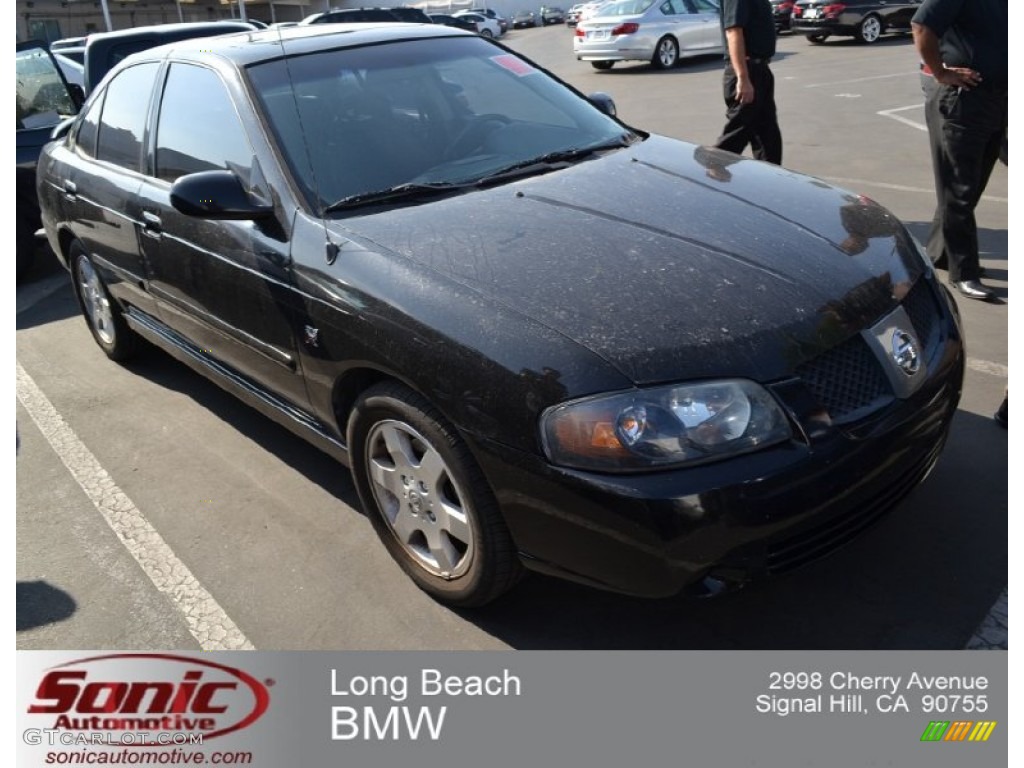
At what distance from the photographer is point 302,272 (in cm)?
295

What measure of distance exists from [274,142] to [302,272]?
21.4 inches

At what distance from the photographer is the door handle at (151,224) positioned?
380 centimetres

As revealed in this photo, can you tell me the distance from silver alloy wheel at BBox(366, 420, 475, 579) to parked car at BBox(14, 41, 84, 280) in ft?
16.8

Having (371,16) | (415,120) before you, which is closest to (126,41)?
(415,120)

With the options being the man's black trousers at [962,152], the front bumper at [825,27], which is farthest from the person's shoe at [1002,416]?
the front bumper at [825,27]

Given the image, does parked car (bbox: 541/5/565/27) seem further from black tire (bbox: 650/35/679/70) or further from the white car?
black tire (bbox: 650/35/679/70)

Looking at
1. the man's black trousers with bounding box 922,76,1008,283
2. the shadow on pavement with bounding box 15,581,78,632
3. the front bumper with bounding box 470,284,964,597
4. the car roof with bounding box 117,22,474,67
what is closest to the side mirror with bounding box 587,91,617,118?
the car roof with bounding box 117,22,474,67

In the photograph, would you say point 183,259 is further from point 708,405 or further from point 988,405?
point 988,405

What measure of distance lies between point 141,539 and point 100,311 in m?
2.08

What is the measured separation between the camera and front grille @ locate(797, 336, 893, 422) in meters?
2.33

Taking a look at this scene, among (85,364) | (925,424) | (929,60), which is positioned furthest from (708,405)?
(85,364)

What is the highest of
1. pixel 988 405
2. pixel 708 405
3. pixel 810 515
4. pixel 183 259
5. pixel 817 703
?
pixel 183 259

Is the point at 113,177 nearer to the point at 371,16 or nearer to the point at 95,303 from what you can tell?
the point at 95,303

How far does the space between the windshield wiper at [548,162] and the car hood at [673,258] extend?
0.08 m
